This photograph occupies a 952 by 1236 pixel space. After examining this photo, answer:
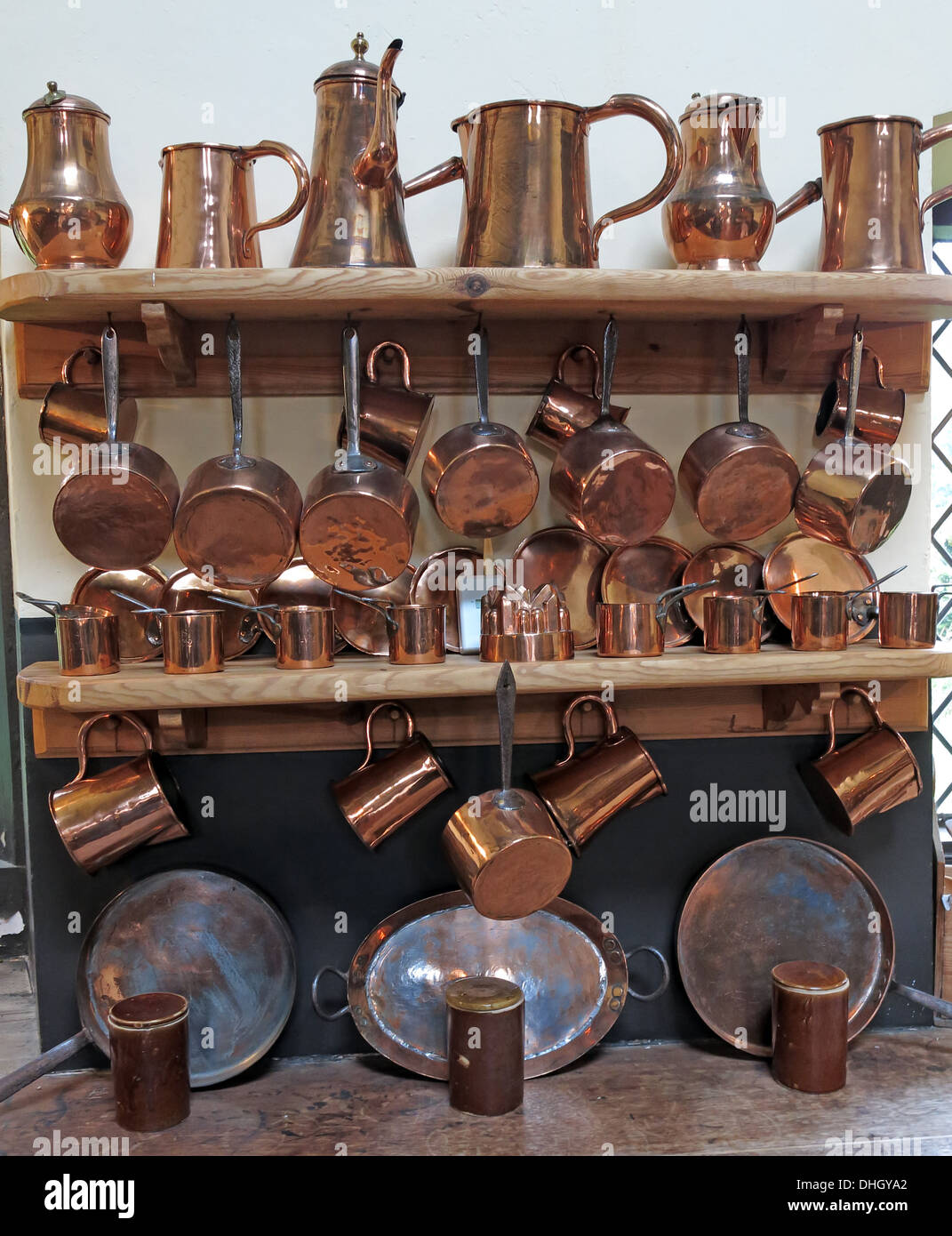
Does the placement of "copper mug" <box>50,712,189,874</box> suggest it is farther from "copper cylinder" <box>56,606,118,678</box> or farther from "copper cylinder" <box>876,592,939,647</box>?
"copper cylinder" <box>876,592,939,647</box>

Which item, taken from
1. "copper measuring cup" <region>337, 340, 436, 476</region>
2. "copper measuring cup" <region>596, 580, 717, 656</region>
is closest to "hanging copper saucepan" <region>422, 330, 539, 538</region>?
"copper measuring cup" <region>337, 340, 436, 476</region>

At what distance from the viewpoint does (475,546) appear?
137cm

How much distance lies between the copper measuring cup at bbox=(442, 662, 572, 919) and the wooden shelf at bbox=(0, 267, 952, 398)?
17.5 inches

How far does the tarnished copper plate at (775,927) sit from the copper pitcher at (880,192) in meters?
0.79

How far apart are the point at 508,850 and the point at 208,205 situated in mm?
846

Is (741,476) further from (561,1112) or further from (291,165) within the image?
(561,1112)

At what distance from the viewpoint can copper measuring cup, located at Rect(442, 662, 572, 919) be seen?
1.14 metres

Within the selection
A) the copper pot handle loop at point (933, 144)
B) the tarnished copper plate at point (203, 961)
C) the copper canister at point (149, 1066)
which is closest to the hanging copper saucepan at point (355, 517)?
the tarnished copper plate at point (203, 961)

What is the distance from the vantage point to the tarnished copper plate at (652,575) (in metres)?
1.39

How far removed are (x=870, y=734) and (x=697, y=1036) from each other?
1.62ft

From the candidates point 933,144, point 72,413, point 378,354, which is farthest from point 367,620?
point 933,144

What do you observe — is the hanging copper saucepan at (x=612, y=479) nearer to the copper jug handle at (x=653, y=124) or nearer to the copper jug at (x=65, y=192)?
the copper jug handle at (x=653, y=124)

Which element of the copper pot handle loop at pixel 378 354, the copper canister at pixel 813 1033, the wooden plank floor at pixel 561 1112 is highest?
the copper pot handle loop at pixel 378 354
